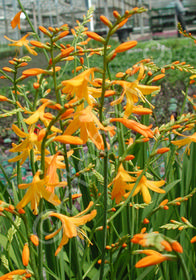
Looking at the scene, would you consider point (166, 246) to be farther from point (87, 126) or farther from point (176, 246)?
point (87, 126)

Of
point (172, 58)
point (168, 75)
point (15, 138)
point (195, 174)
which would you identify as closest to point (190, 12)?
point (172, 58)

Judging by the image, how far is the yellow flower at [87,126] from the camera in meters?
0.51

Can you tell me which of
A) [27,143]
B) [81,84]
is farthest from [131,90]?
[27,143]

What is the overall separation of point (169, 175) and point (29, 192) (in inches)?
23.3

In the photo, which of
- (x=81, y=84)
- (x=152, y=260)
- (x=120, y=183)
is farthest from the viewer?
(x=120, y=183)

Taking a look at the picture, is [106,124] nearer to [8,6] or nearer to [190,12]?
[8,6]

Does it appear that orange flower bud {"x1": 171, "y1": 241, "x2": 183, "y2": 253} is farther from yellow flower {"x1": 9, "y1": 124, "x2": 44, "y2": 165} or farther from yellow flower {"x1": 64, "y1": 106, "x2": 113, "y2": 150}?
yellow flower {"x1": 9, "y1": 124, "x2": 44, "y2": 165}

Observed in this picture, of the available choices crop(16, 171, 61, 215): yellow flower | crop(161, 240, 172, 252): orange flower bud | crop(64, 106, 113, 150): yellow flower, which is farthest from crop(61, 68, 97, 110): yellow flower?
crop(161, 240, 172, 252): orange flower bud

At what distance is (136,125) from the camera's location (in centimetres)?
52

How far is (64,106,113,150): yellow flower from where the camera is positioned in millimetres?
508

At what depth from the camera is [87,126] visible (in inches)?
21.4

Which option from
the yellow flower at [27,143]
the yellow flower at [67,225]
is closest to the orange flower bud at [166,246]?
the yellow flower at [67,225]

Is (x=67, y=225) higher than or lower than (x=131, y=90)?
lower

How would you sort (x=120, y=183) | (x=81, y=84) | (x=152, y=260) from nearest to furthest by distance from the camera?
(x=152, y=260) → (x=81, y=84) → (x=120, y=183)
